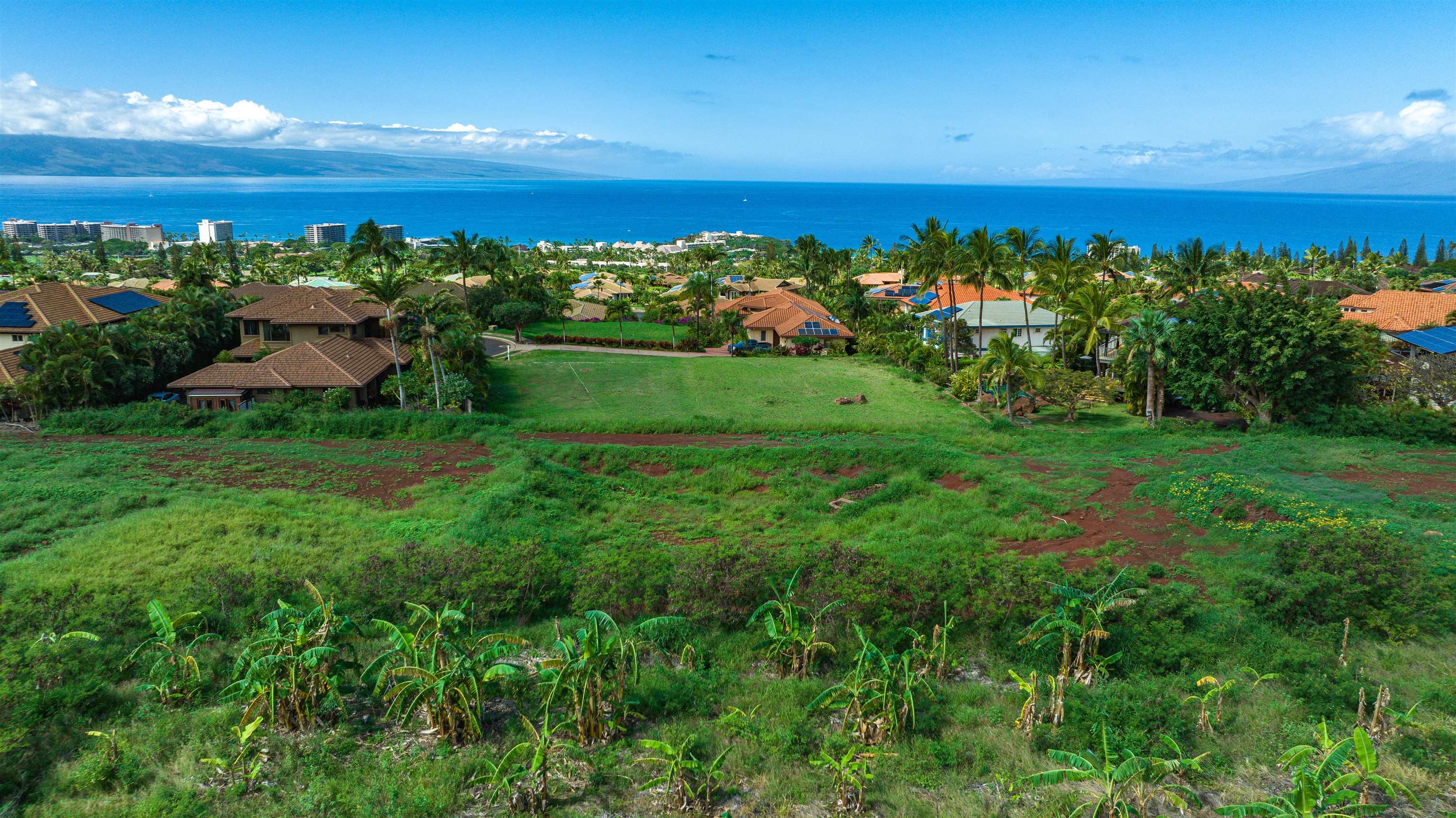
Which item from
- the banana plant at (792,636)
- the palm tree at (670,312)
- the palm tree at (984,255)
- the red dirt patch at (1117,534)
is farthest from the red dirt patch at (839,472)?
the palm tree at (670,312)

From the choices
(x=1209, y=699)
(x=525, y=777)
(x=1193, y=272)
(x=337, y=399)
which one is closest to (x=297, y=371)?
(x=337, y=399)

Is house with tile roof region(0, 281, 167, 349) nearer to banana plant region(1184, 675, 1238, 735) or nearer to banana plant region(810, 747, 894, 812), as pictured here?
banana plant region(810, 747, 894, 812)

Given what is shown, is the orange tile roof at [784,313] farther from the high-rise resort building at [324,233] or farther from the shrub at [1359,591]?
the high-rise resort building at [324,233]

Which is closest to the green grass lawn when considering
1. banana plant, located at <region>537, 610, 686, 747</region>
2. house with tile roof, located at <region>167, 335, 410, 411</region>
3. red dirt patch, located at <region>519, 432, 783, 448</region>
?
house with tile roof, located at <region>167, 335, 410, 411</region>

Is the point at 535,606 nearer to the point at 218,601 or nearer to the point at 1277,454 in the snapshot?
the point at 218,601

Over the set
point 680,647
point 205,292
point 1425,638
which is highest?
point 205,292

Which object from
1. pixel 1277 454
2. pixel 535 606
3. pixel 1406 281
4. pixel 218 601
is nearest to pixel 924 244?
pixel 1277 454
